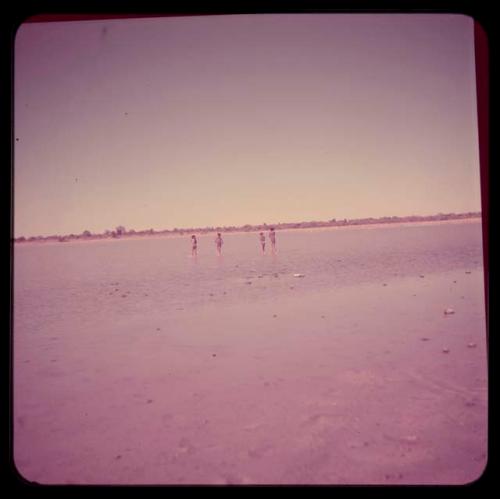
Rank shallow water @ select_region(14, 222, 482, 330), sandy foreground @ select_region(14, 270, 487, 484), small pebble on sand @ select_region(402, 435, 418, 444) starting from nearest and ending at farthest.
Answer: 1. sandy foreground @ select_region(14, 270, 487, 484)
2. small pebble on sand @ select_region(402, 435, 418, 444)
3. shallow water @ select_region(14, 222, 482, 330)

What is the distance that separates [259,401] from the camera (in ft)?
9.79

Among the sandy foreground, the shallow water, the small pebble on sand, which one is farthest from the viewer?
the shallow water

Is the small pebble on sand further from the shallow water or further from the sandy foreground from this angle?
the shallow water

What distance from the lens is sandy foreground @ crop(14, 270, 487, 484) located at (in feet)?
7.59

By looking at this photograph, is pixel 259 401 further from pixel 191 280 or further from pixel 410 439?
pixel 191 280

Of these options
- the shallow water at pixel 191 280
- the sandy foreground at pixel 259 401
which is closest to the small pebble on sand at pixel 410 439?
the sandy foreground at pixel 259 401

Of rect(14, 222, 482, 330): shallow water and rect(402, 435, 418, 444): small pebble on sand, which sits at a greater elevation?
rect(14, 222, 482, 330): shallow water

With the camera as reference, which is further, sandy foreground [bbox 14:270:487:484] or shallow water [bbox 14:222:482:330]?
shallow water [bbox 14:222:482:330]

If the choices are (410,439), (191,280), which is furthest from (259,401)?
(191,280)

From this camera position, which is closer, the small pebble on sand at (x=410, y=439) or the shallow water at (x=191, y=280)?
the small pebble on sand at (x=410, y=439)

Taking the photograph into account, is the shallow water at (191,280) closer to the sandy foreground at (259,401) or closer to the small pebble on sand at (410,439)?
the sandy foreground at (259,401)

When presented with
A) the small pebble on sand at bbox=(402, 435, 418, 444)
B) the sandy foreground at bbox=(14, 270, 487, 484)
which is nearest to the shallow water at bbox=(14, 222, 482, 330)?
the sandy foreground at bbox=(14, 270, 487, 484)

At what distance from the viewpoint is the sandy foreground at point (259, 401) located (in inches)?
91.1
